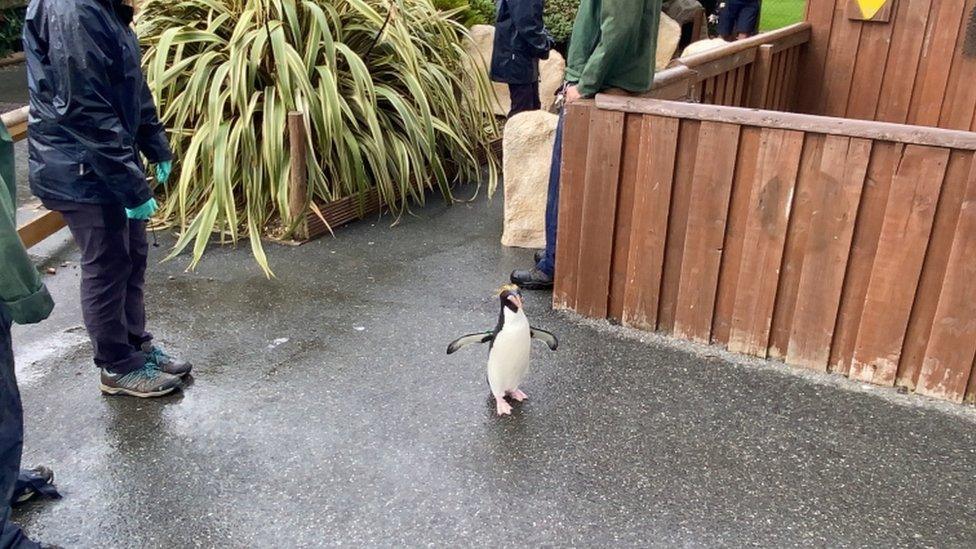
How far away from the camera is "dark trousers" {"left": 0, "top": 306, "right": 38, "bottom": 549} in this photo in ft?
7.79

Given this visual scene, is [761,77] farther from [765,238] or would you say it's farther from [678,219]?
[765,238]

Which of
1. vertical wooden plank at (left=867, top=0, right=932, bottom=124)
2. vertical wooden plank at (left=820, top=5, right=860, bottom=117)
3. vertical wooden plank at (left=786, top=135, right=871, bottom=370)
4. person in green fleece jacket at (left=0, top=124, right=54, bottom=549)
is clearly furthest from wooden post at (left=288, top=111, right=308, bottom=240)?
vertical wooden plank at (left=867, top=0, right=932, bottom=124)

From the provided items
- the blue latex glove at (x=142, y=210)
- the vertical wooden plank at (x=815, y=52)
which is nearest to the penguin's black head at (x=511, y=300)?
the blue latex glove at (x=142, y=210)

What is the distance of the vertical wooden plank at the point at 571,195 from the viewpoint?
4.02 m

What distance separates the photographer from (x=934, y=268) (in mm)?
3336

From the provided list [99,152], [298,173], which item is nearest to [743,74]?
[298,173]

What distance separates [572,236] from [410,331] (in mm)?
966

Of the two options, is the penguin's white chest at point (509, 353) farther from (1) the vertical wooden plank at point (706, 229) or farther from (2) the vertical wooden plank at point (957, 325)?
(2) the vertical wooden plank at point (957, 325)

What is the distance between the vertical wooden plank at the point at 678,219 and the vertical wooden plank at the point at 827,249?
1.86 ft

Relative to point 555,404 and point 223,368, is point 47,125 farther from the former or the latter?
point 555,404

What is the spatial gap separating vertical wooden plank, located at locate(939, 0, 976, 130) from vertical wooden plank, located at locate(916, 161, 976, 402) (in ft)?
10.5

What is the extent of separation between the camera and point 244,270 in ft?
16.1

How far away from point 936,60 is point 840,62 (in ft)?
2.16

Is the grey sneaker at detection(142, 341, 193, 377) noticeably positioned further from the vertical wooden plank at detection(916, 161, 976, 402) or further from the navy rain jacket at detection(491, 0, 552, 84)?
the navy rain jacket at detection(491, 0, 552, 84)
